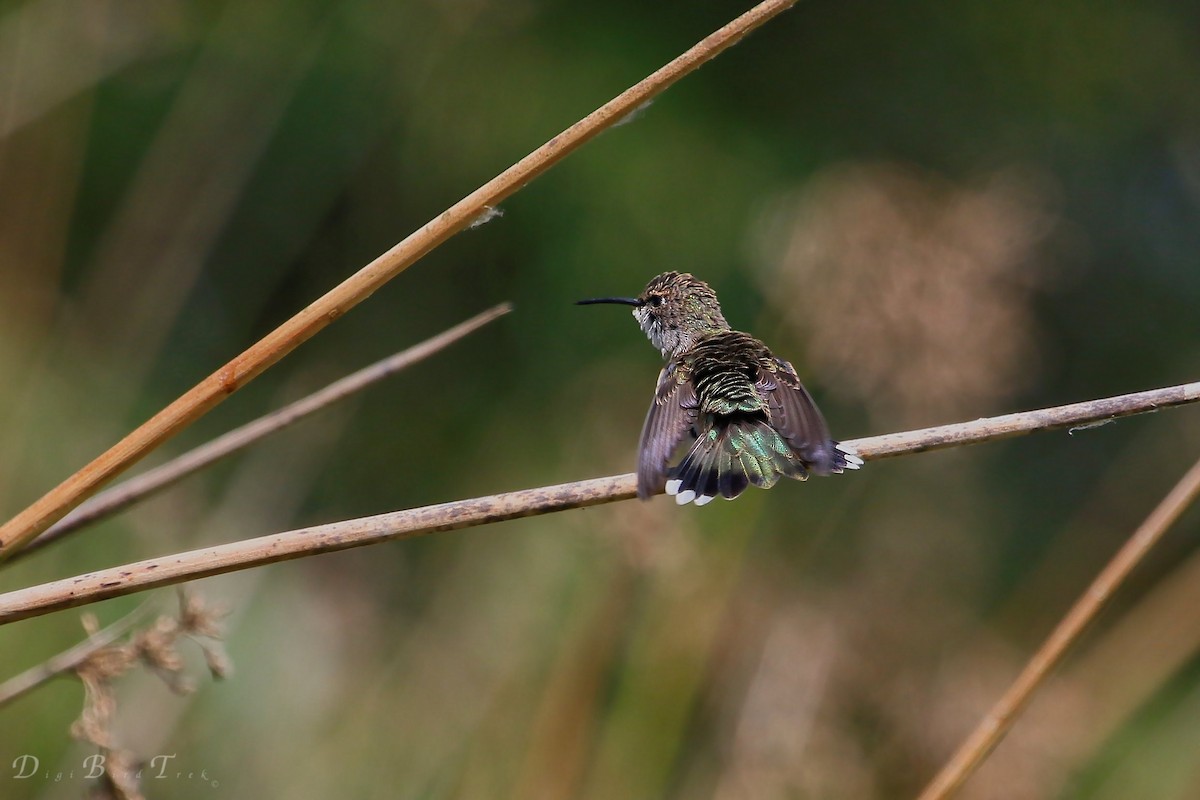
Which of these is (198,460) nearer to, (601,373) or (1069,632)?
(1069,632)

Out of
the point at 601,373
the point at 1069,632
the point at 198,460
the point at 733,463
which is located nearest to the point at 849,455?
the point at 1069,632

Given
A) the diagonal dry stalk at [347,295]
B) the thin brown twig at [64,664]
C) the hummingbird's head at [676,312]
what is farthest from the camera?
the hummingbird's head at [676,312]

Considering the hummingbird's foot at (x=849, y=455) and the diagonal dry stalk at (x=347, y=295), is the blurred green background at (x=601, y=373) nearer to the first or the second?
the hummingbird's foot at (x=849, y=455)

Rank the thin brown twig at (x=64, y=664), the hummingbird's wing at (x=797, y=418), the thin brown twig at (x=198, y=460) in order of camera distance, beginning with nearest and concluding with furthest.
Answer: the thin brown twig at (x=64, y=664)
the thin brown twig at (x=198, y=460)
the hummingbird's wing at (x=797, y=418)

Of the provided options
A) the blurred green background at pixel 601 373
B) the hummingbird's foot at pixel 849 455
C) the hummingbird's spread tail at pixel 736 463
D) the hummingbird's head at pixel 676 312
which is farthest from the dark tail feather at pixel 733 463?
the hummingbird's head at pixel 676 312

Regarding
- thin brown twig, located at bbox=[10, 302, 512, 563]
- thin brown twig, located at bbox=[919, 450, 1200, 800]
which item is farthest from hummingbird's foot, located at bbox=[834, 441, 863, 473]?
thin brown twig, located at bbox=[10, 302, 512, 563]

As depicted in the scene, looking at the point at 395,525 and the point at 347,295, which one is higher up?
the point at 347,295
